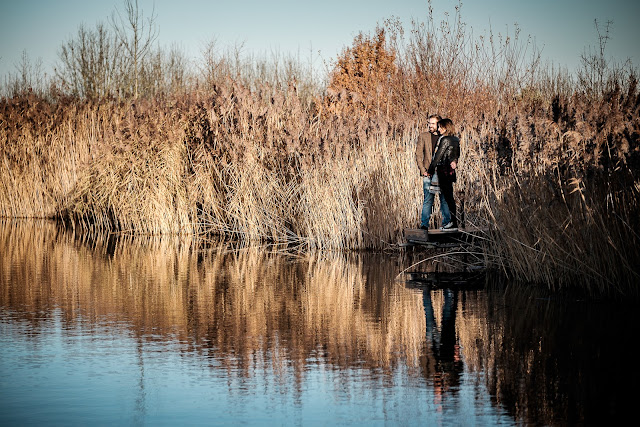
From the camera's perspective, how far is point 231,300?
31.0ft

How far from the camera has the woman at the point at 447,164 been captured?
13.2 metres

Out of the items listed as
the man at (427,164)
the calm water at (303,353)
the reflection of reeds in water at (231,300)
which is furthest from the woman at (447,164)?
the calm water at (303,353)

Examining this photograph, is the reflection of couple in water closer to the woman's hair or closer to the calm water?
the calm water

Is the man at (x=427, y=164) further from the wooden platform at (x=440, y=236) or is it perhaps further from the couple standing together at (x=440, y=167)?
the wooden platform at (x=440, y=236)

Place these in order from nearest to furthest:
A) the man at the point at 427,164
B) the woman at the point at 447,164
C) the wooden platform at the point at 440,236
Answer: the wooden platform at the point at 440,236
the woman at the point at 447,164
the man at the point at 427,164

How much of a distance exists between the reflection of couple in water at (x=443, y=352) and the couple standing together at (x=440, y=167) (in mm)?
4333

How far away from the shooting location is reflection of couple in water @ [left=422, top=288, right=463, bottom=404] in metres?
5.89

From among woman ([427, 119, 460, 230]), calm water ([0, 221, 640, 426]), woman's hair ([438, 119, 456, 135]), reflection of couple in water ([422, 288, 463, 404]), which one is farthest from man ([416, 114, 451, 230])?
reflection of couple in water ([422, 288, 463, 404])

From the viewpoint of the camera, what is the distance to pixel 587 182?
9516 mm

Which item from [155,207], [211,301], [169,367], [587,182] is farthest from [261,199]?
[169,367]

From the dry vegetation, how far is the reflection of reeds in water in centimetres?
131

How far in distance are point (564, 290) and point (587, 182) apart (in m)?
1.36

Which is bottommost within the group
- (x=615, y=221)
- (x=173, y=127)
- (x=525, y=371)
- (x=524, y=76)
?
(x=525, y=371)

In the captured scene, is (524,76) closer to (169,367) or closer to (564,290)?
(564,290)
